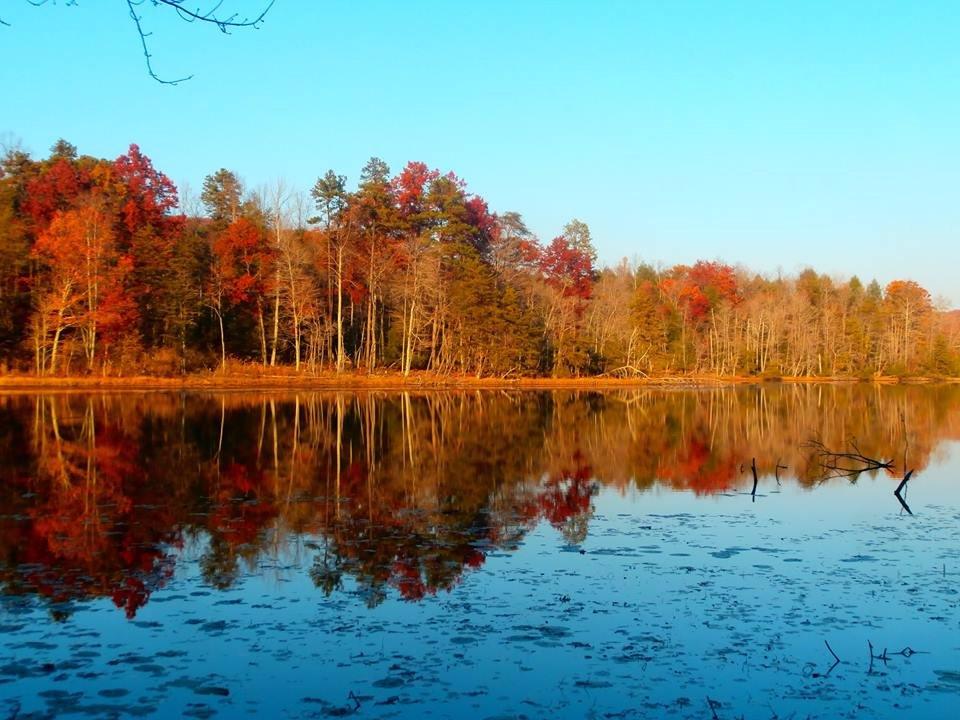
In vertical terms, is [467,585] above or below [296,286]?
below

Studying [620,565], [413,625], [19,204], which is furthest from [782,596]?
[19,204]

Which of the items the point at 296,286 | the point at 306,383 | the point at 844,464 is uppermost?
the point at 296,286

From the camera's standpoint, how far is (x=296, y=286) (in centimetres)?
5212

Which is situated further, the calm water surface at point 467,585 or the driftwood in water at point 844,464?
the driftwood in water at point 844,464

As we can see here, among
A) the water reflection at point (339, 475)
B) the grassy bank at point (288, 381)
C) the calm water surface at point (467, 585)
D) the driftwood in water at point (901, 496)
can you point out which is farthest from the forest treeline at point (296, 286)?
the driftwood in water at point (901, 496)

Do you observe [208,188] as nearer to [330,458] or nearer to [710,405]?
[710,405]

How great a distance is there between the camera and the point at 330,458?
784 inches

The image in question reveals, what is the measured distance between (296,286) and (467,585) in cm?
4489

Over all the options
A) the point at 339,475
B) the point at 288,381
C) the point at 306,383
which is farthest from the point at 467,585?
the point at 288,381

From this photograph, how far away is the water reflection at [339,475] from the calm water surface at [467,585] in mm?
89

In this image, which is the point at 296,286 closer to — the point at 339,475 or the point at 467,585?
the point at 339,475

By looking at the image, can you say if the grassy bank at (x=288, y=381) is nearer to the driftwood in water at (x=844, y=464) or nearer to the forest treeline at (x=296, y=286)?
the forest treeline at (x=296, y=286)

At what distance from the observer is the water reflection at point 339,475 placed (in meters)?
10.3

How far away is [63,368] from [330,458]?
3293cm
